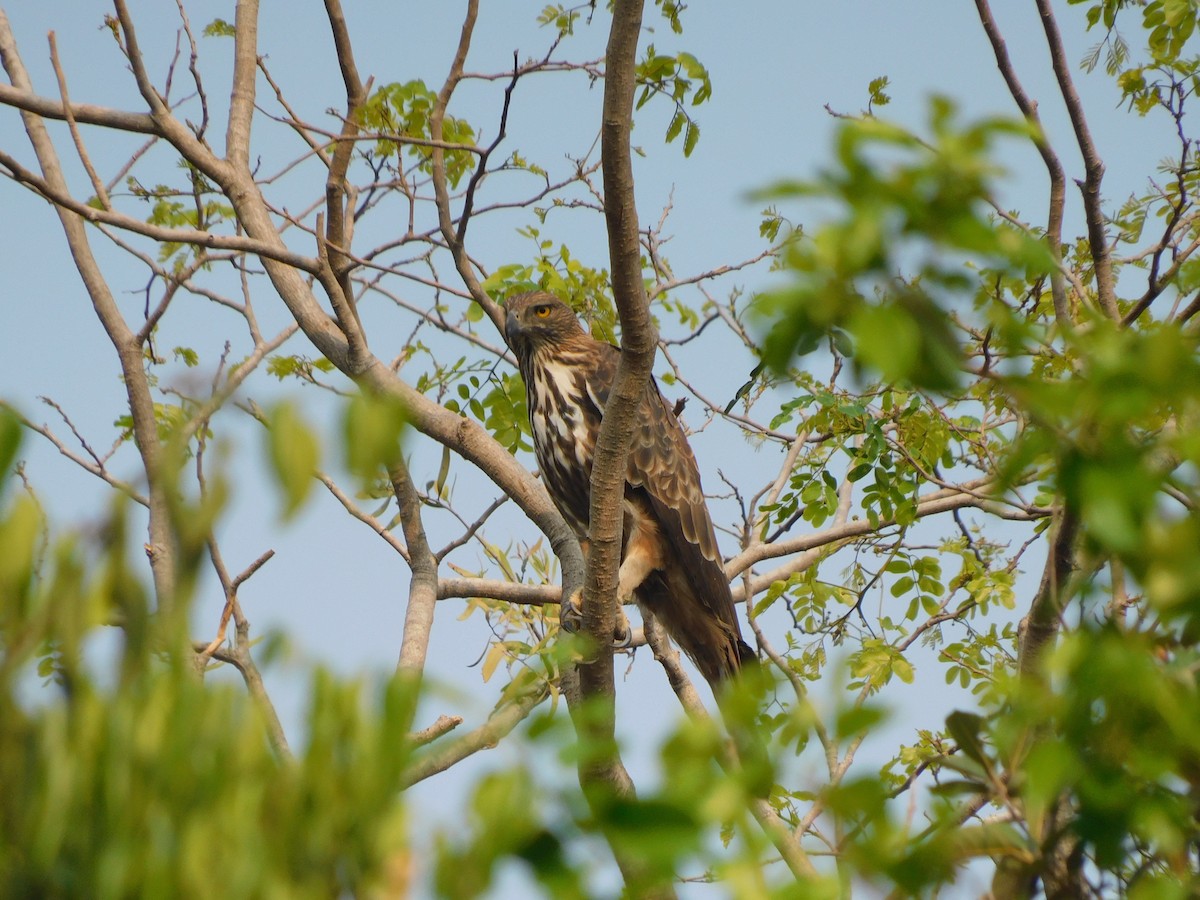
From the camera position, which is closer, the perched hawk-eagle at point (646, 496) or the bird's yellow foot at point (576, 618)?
the bird's yellow foot at point (576, 618)

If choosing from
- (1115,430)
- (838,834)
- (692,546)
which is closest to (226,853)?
(838,834)

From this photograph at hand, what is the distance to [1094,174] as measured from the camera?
3684 millimetres

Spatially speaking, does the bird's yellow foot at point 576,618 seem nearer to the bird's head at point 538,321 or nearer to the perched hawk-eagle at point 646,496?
the perched hawk-eagle at point 646,496

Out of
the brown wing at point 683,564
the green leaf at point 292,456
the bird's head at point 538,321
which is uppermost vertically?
the bird's head at point 538,321

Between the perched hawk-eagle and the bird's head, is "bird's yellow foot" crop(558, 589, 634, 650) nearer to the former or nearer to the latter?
the perched hawk-eagle

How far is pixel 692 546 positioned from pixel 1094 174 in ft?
7.51

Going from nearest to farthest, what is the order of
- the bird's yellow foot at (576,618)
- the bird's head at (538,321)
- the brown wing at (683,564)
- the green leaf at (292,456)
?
1. the green leaf at (292,456)
2. the bird's yellow foot at (576,618)
3. the brown wing at (683,564)
4. the bird's head at (538,321)

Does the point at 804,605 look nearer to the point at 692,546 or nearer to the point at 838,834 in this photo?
the point at 692,546

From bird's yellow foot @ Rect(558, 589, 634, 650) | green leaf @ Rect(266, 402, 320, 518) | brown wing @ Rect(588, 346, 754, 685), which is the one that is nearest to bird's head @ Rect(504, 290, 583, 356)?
brown wing @ Rect(588, 346, 754, 685)

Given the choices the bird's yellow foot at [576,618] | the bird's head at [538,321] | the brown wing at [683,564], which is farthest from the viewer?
the bird's head at [538,321]

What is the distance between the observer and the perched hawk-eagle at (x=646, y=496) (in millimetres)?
5258

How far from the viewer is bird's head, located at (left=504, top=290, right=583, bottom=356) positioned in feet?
18.3

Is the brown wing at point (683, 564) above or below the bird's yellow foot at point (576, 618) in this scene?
above

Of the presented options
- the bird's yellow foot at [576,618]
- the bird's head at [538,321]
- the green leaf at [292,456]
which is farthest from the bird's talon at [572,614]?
the green leaf at [292,456]
